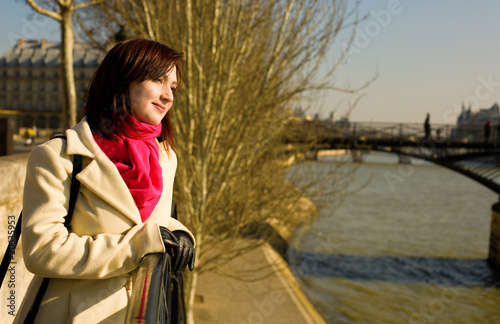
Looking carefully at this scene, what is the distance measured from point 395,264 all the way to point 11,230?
21.8m

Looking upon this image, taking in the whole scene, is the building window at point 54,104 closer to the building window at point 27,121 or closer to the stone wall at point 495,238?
the building window at point 27,121

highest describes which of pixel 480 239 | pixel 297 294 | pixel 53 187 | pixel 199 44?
pixel 199 44

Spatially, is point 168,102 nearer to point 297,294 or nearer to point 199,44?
point 199,44

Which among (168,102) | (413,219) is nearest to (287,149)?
(168,102)

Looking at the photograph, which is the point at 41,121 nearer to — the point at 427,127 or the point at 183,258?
the point at 427,127

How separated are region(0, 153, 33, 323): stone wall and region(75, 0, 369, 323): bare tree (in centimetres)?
401

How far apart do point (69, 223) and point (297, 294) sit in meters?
10.6

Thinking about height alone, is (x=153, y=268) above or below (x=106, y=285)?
above

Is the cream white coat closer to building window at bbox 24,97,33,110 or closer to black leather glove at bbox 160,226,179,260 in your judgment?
black leather glove at bbox 160,226,179,260

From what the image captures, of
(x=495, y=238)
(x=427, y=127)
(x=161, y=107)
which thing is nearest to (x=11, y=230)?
(x=161, y=107)

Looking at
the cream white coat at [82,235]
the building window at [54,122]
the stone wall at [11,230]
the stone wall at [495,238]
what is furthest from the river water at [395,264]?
the building window at [54,122]

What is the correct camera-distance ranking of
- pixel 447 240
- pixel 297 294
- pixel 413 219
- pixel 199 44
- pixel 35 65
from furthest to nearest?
pixel 35 65, pixel 413 219, pixel 447 240, pixel 297 294, pixel 199 44

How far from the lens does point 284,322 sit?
973 cm

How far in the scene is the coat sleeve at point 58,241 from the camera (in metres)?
1.42
